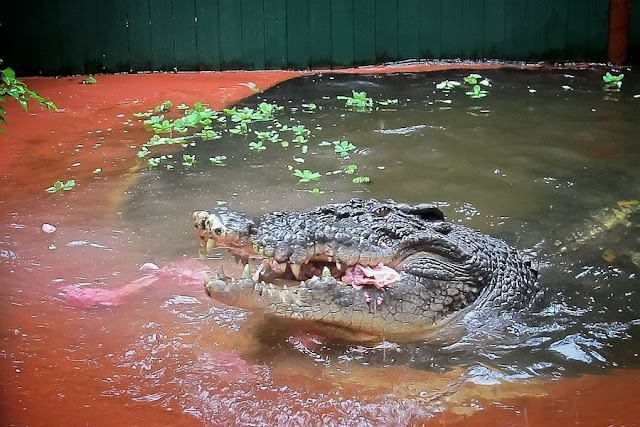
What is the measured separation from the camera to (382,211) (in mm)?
3371

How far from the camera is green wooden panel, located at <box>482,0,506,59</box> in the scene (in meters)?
10.2

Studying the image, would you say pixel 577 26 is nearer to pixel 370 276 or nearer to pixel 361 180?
pixel 361 180

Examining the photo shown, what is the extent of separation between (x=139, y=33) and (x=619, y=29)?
21.1 feet

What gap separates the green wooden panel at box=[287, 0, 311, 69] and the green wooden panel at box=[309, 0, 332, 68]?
0.07 metres

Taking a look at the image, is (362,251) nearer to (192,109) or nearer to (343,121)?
(343,121)

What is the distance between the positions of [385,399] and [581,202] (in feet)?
8.76

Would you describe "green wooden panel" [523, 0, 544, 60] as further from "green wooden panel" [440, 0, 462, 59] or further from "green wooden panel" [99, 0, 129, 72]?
"green wooden panel" [99, 0, 129, 72]

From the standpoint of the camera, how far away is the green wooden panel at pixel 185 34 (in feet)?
32.6

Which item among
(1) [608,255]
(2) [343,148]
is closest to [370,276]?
(1) [608,255]

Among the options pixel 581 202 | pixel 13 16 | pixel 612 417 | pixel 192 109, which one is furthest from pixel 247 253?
pixel 13 16

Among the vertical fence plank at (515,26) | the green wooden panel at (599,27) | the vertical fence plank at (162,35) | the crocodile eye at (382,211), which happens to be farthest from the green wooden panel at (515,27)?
the crocodile eye at (382,211)

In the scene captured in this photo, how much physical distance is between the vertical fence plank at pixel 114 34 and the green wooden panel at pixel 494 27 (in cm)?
481

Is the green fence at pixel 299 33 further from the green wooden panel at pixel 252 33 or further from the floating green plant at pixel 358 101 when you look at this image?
the floating green plant at pixel 358 101

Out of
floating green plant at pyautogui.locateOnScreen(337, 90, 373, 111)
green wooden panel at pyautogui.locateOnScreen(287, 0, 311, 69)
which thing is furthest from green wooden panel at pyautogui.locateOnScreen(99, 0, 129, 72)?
floating green plant at pyautogui.locateOnScreen(337, 90, 373, 111)
